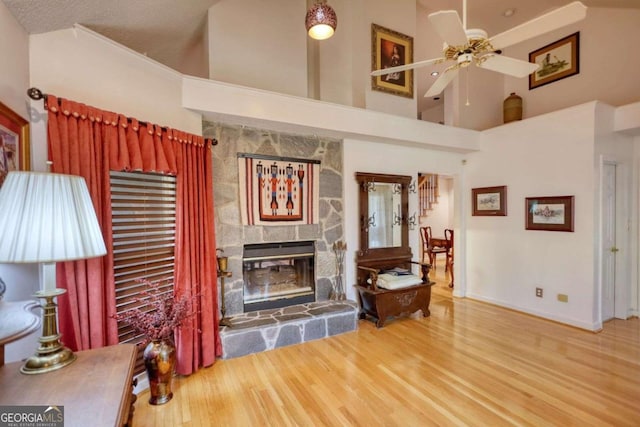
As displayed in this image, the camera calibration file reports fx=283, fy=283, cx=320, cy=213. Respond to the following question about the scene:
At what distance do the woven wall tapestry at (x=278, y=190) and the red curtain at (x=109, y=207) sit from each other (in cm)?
55

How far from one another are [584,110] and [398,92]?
7.38ft

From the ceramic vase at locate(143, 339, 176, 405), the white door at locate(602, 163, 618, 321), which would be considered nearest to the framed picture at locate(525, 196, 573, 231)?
the white door at locate(602, 163, 618, 321)

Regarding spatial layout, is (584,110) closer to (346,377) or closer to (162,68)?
(346,377)

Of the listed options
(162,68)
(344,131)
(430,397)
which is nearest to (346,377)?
(430,397)

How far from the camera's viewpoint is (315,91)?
4.34m

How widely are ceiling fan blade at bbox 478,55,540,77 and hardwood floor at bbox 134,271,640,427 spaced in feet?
8.37

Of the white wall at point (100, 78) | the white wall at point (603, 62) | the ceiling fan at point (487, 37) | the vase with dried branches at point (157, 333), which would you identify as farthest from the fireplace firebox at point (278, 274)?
the white wall at point (603, 62)

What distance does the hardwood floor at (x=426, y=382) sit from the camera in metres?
1.99

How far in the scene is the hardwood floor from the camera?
1992mm

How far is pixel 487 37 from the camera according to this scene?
2.11 metres

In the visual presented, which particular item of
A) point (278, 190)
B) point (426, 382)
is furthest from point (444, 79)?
point (426, 382)

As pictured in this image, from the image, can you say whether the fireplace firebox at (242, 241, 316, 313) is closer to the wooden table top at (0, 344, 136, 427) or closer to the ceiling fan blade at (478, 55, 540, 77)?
the wooden table top at (0, 344, 136, 427)

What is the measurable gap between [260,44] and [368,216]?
2.59m

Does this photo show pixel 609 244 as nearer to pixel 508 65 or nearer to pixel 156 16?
pixel 508 65
